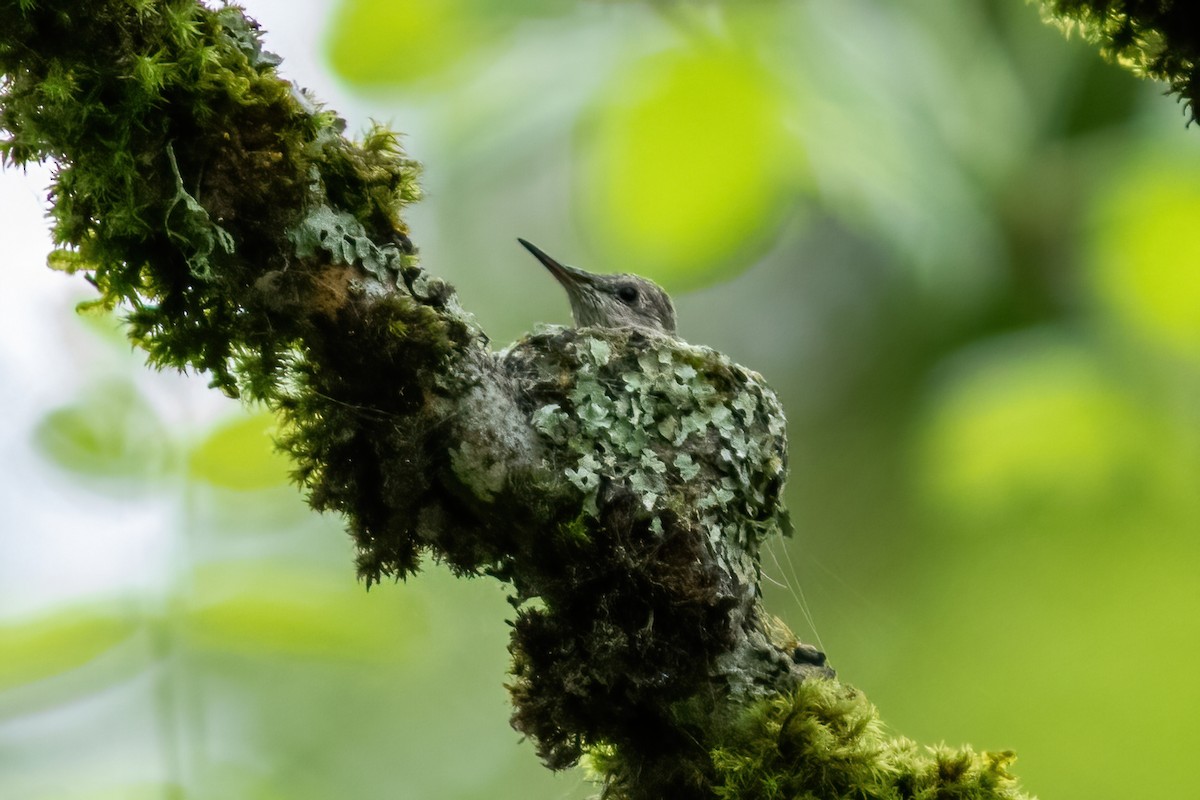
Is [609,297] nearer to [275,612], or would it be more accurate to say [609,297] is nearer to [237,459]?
[237,459]

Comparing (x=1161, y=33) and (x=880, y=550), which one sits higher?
(x=880, y=550)

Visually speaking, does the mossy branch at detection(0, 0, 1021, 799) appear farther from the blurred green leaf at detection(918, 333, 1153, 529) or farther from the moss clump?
the blurred green leaf at detection(918, 333, 1153, 529)

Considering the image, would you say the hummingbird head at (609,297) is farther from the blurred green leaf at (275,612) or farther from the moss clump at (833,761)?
the moss clump at (833,761)

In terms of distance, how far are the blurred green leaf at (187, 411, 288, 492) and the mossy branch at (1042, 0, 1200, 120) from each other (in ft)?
12.5

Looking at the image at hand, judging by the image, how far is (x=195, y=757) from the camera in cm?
504

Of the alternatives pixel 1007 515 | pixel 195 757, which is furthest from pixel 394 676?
pixel 1007 515

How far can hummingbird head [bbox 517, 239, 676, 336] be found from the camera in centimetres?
414

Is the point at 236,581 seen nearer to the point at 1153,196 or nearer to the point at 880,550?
the point at 880,550

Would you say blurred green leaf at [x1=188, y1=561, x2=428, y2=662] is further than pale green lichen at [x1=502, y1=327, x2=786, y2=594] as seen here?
Yes

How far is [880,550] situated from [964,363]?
107 centimetres

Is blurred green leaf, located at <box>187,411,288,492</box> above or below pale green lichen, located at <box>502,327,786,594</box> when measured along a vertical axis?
above

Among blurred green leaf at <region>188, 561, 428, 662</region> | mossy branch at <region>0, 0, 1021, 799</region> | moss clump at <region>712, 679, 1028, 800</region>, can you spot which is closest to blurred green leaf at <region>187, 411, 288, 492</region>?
blurred green leaf at <region>188, 561, 428, 662</region>

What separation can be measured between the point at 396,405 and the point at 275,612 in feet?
9.77

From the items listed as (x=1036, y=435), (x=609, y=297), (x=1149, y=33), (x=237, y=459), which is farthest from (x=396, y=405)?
(x=1036, y=435)
